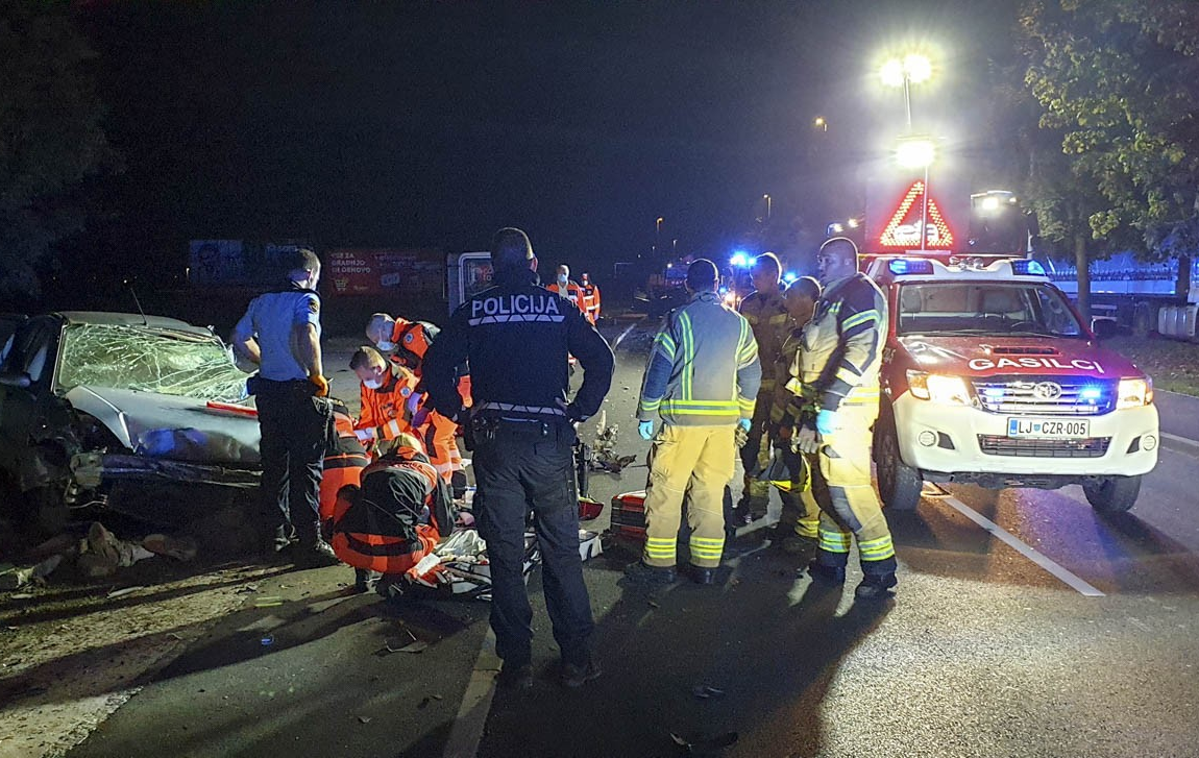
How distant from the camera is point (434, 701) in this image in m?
3.93

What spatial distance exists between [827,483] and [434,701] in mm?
2506

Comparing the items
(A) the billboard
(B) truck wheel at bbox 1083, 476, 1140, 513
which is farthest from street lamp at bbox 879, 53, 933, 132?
(A) the billboard

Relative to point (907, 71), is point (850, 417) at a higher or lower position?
lower

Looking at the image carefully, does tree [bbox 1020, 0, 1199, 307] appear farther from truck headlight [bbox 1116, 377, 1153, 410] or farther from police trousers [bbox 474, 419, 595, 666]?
police trousers [bbox 474, 419, 595, 666]

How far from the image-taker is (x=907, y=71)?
1608 centimetres

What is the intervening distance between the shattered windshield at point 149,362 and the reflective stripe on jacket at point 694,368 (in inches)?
138

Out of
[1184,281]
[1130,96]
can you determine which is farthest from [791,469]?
[1184,281]

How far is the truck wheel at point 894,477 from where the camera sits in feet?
21.7

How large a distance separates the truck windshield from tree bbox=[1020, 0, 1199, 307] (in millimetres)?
6231

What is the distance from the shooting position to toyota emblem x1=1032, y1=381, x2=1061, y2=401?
6.18 metres

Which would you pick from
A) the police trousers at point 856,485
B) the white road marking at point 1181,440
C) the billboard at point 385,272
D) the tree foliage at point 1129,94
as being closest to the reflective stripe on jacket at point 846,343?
the police trousers at point 856,485

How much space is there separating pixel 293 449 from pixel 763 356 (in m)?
3.26

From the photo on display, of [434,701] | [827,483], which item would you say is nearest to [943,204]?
[827,483]

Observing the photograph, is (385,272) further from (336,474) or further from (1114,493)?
(1114,493)
